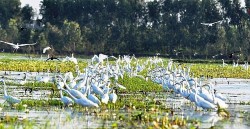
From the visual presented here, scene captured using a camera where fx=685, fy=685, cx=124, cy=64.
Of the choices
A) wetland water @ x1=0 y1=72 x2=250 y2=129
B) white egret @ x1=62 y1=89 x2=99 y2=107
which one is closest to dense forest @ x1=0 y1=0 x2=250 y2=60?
wetland water @ x1=0 y1=72 x2=250 y2=129

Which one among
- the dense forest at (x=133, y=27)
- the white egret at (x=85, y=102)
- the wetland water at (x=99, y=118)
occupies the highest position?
the dense forest at (x=133, y=27)

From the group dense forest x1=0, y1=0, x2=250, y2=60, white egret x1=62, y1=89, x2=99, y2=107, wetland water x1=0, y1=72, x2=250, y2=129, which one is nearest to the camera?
wetland water x1=0, y1=72, x2=250, y2=129

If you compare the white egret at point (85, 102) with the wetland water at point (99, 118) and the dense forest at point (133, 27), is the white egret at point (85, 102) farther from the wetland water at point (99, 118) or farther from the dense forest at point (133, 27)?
the dense forest at point (133, 27)

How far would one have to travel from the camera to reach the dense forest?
79.4 meters

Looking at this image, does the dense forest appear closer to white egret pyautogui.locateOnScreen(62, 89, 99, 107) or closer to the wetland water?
the wetland water

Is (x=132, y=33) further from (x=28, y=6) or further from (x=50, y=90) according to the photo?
(x=50, y=90)

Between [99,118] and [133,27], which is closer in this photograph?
[99,118]

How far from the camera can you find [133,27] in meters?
82.7

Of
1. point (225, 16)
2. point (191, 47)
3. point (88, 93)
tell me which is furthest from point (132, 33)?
point (88, 93)

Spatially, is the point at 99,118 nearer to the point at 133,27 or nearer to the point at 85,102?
the point at 85,102

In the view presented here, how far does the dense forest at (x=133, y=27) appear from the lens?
79.4 meters

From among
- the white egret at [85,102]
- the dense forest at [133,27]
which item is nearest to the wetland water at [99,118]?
the white egret at [85,102]

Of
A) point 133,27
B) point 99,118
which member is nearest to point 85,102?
point 99,118

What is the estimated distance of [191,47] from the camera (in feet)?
263
